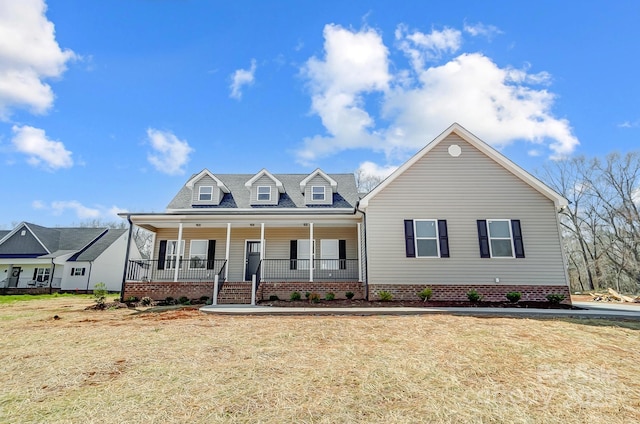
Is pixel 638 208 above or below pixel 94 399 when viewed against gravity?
above

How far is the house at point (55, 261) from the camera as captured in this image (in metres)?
24.0

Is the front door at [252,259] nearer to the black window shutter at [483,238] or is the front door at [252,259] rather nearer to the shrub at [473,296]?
the shrub at [473,296]

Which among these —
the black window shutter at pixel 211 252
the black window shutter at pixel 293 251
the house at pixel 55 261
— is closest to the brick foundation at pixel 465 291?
the black window shutter at pixel 293 251

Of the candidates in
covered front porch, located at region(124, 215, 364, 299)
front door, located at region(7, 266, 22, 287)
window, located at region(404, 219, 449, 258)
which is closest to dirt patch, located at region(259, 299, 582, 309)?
window, located at region(404, 219, 449, 258)

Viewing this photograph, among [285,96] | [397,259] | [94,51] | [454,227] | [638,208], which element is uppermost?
[285,96]

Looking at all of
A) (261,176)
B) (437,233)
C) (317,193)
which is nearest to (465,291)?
(437,233)

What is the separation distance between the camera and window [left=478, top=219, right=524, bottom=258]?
39.4ft

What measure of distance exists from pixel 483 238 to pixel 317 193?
8.40 m

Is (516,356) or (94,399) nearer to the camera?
(94,399)

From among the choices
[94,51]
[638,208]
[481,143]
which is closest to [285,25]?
[94,51]

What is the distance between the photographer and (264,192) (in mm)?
17219

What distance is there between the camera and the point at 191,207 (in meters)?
16.7

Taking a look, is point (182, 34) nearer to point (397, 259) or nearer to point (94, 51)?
point (94, 51)

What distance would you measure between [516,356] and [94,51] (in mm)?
13754
